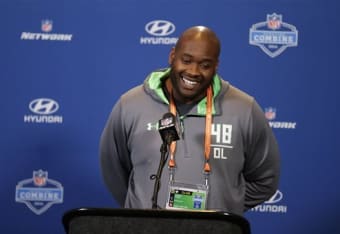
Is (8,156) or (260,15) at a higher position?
(260,15)

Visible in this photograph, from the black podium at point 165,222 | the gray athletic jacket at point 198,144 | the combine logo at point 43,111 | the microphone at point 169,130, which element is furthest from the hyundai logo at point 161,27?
the black podium at point 165,222

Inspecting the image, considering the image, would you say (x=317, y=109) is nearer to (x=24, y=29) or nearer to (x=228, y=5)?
(x=228, y=5)

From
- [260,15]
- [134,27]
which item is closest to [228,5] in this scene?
[260,15]

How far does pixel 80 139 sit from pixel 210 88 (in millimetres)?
1354

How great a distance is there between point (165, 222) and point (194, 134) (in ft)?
3.67

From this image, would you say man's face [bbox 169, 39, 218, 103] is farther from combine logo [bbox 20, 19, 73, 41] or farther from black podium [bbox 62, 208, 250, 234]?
combine logo [bbox 20, 19, 73, 41]

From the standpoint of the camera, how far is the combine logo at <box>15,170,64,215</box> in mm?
3789

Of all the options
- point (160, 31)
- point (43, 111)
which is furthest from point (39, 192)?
point (160, 31)

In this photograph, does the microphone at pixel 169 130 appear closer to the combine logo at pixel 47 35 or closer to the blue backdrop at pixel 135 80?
the blue backdrop at pixel 135 80

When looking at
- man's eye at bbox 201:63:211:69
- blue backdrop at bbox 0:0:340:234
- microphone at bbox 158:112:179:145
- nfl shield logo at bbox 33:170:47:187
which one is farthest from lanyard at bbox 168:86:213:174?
nfl shield logo at bbox 33:170:47:187

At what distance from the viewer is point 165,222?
4.56 ft

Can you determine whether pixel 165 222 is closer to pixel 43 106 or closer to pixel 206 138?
pixel 206 138

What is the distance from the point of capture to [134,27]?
12.3ft

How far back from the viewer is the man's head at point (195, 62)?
2449 mm
